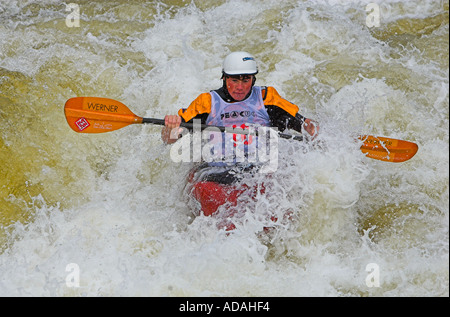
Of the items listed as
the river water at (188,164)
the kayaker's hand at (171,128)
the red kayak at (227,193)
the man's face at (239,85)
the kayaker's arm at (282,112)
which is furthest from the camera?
the kayaker's arm at (282,112)

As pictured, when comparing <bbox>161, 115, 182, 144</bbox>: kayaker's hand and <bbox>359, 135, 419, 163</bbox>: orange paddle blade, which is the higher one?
<bbox>161, 115, 182, 144</bbox>: kayaker's hand

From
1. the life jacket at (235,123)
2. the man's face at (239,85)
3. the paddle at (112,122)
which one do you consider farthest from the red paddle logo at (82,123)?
the man's face at (239,85)

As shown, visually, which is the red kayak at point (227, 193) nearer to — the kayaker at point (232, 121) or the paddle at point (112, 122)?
the kayaker at point (232, 121)

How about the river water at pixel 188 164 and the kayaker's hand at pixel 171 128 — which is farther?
the kayaker's hand at pixel 171 128

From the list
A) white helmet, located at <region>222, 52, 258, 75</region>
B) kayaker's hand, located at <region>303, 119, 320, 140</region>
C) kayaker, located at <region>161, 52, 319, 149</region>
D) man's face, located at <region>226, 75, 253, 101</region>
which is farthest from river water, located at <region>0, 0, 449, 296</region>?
white helmet, located at <region>222, 52, 258, 75</region>

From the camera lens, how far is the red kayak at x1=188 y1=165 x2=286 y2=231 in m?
3.51

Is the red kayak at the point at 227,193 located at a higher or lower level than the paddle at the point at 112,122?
lower

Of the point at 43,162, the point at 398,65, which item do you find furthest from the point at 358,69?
the point at 43,162

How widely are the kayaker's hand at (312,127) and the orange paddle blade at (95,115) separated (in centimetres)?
126

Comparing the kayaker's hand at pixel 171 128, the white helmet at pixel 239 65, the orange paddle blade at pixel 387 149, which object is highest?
the white helmet at pixel 239 65

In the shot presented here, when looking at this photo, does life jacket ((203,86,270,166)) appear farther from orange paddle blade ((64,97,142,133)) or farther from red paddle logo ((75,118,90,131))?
red paddle logo ((75,118,90,131))

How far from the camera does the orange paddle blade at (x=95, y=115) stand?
3998mm
